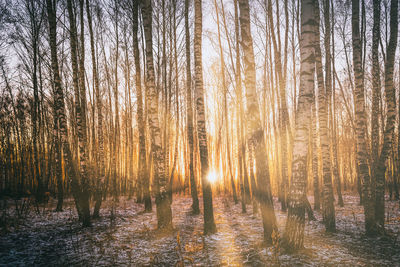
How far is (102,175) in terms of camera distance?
7.72 meters

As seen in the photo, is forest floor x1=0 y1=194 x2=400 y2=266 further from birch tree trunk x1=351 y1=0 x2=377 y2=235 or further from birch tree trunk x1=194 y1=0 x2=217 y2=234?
birch tree trunk x1=351 y1=0 x2=377 y2=235

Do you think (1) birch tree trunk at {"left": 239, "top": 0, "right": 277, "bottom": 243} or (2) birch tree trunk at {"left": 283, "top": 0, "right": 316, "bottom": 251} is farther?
(1) birch tree trunk at {"left": 239, "top": 0, "right": 277, "bottom": 243}

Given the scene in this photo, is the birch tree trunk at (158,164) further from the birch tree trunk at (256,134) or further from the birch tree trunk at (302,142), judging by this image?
the birch tree trunk at (302,142)

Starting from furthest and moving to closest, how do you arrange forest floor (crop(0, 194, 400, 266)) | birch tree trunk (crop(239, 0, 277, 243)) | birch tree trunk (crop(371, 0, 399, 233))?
1. birch tree trunk (crop(371, 0, 399, 233))
2. birch tree trunk (crop(239, 0, 277, 243))
3. forest floor (crop(0, 194, 400, 266))

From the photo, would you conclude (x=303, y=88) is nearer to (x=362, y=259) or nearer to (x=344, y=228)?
(x=362, y=259)

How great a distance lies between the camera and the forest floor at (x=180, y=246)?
3.89 metres

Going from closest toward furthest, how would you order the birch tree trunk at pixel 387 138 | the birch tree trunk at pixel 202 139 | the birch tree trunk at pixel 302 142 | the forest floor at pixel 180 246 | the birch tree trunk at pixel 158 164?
the forest floor at pixel 180 246
the birch tree trunk at pixel 302 142
the birch tree trunk at pixel 387 138
the birch tree trunk at pixel 202 139
the birch tree trunk at pixel 158 164

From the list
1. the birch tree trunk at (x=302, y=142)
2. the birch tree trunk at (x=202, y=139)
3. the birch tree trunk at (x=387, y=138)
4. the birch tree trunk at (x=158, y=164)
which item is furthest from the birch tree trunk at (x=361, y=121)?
the birch tree trunk at (x=158, y=164)

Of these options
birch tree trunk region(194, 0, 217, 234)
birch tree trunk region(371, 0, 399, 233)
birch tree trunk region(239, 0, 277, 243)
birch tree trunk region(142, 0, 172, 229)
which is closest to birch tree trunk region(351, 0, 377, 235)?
birch tree trunk region(371, 0, 399, 233)

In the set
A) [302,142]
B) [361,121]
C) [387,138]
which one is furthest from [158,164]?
[387,138]

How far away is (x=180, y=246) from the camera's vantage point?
13.5 feet

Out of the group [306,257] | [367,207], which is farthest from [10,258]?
[367,207]

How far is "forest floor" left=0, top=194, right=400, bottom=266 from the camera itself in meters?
3.89

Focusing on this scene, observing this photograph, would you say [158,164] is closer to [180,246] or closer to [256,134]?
[180,246]
